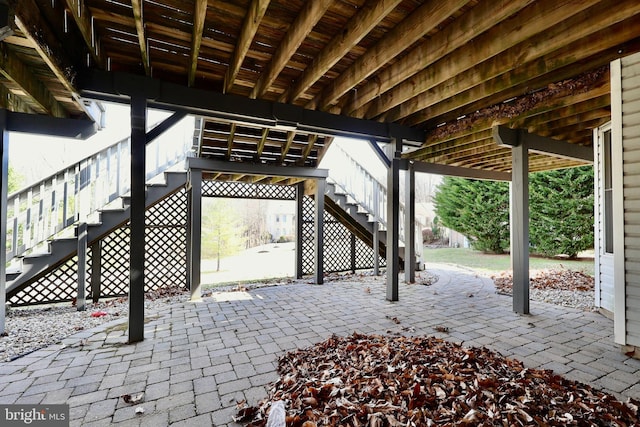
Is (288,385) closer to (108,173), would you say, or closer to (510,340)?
(510,340)

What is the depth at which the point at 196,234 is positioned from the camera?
196 inches

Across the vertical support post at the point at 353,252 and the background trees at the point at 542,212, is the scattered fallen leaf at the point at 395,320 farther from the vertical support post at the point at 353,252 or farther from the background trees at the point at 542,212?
the background trees at the point at 542,212

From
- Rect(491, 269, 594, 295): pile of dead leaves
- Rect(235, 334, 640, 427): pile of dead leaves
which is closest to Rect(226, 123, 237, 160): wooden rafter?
Rect(235, 334, 640, 427): pile of dead leaves

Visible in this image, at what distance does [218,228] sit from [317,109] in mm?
7739

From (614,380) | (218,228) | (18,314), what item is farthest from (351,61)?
(218,228)

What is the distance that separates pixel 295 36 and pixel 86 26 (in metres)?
1.67

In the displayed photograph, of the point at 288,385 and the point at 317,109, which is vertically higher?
the point at 317,109

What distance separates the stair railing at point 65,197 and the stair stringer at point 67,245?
18 cm

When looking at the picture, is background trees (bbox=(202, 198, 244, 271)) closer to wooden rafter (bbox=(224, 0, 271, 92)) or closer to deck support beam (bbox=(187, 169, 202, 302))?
→ deck support beam (bbox=(187, 169, 202, 302))

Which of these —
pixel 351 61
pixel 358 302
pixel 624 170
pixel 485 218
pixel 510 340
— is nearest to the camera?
pixel 624 170

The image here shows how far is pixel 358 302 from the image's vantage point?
463 centimetres

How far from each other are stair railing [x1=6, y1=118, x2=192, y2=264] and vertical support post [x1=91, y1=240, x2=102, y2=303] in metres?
0.64

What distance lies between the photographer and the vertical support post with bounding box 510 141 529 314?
13.2 feet

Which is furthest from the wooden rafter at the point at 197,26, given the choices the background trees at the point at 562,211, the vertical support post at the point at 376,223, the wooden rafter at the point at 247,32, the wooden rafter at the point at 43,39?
the background trees at the point at 562,211
